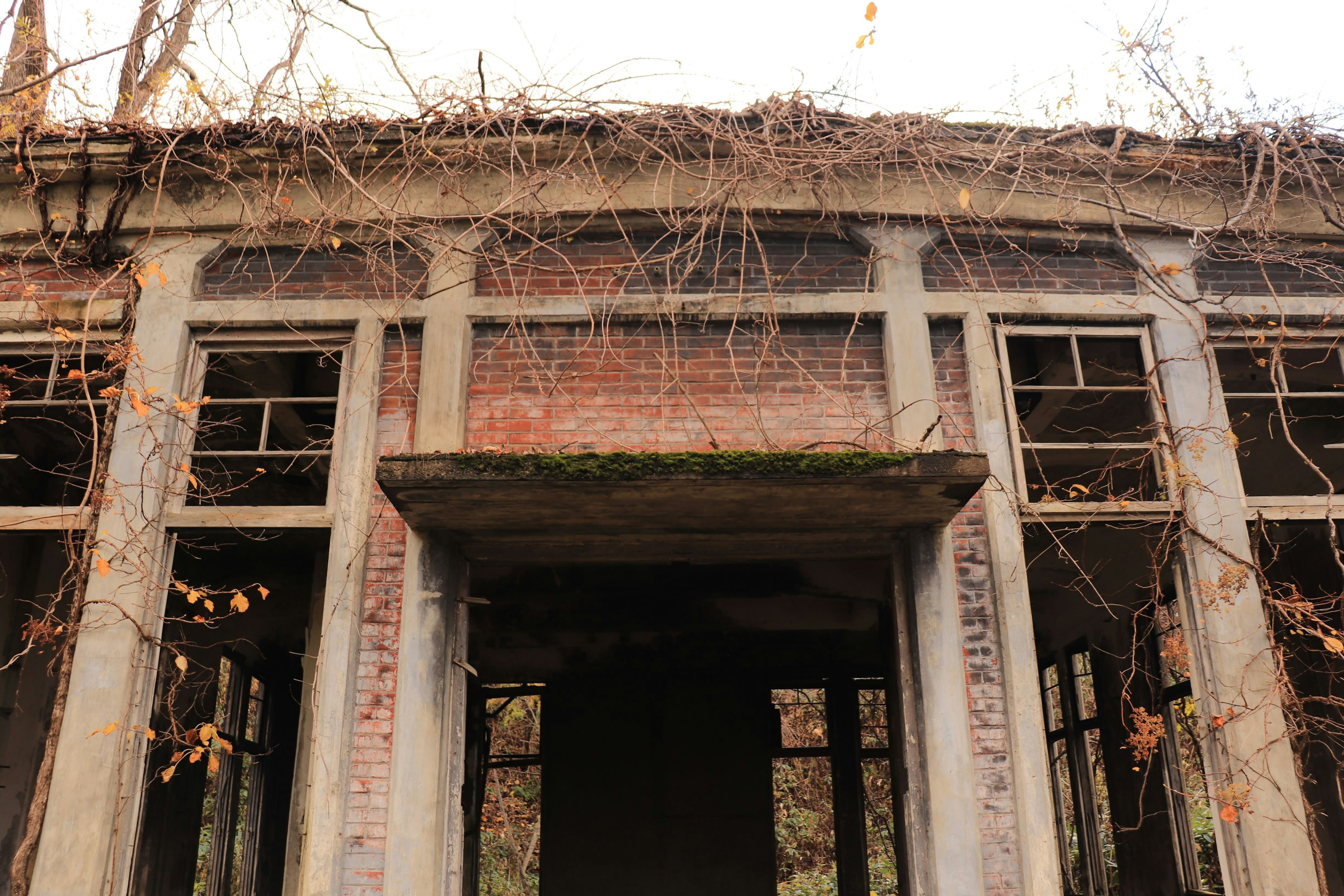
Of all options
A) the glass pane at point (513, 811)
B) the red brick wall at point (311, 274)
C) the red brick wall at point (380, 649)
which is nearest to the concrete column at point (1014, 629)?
the red brick wall at point (380, 649)

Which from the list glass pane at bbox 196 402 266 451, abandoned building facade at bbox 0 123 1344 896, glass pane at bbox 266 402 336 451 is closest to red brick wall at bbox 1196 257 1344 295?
abandoned building facade at bbox 0 123 1344 896

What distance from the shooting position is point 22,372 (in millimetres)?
5805

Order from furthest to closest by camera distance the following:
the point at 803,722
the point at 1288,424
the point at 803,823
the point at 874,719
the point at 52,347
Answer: the point at 803,722
the point at 803,823
the point at 874,719
the point at 1288,424
the point at 52,347

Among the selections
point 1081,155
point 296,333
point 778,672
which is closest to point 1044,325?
point 1081,155

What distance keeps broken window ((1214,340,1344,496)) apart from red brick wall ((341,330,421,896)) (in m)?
4.57

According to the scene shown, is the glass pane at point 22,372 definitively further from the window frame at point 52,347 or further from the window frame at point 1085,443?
the window frame at point 1085,443

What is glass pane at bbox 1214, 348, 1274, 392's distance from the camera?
5402mm

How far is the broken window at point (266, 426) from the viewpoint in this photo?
16.4 ft

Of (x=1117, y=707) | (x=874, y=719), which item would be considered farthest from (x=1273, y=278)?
(x=874, y=719)

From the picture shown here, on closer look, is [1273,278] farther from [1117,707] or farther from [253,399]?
[253,399]

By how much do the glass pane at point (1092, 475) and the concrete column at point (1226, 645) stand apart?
28cm

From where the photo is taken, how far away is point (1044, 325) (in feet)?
16.9

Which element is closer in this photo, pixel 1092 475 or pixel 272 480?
pixel 1092 475

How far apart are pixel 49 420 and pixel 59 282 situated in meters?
1.17
